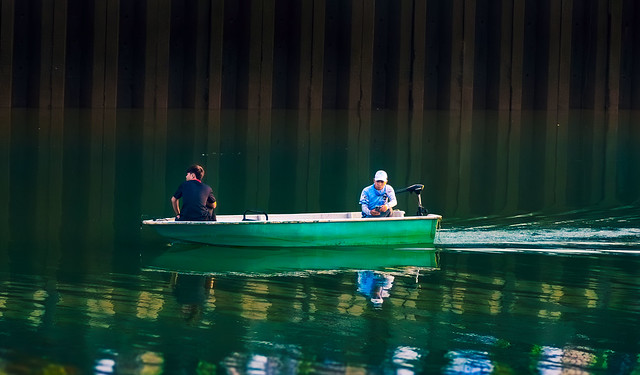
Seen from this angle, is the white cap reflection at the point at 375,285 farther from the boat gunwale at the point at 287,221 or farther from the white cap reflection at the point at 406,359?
the white cap reflection at the point at 406,359

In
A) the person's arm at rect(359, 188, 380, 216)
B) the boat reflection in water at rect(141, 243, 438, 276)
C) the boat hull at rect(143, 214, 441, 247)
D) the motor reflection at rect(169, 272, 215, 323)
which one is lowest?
the motor reflection at rect(169, 272, 215, 323)

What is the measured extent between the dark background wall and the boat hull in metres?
15.5

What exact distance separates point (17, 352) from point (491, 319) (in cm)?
533

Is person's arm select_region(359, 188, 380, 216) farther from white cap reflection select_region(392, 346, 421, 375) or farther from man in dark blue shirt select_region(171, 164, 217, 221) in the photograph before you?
white cap reflection select_region(392, 346, 421, 375)

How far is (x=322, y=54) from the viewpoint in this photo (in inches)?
1457

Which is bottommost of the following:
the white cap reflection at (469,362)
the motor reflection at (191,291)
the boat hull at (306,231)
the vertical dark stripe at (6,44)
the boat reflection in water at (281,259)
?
the white cap reflection at (469,362)

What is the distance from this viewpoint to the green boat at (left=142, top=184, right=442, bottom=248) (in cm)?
2033

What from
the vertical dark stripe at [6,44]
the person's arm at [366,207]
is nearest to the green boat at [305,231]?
the person's arm at [366,207]

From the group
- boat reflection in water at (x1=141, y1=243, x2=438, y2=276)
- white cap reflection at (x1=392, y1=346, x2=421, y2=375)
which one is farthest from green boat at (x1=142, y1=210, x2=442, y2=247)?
white cap reflection at (x1=392, y1=346, x2=421, y2=375)

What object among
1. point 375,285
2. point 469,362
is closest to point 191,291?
point 375,285

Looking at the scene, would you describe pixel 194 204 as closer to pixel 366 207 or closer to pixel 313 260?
pixel 313 260

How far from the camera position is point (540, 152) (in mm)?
32219

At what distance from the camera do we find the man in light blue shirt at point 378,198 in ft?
69.7

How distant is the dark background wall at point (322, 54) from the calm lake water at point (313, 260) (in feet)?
4.68
